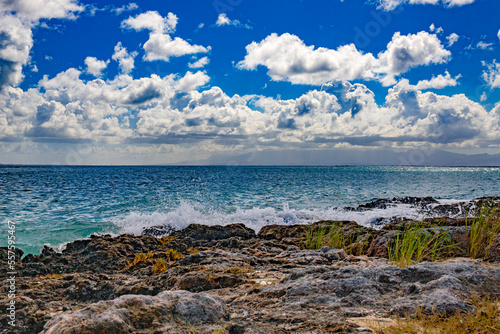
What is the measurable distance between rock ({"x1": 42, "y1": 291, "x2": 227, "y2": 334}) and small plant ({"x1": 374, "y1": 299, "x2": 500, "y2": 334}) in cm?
190

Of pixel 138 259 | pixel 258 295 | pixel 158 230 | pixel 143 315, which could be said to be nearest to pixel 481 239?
pixel 258 295

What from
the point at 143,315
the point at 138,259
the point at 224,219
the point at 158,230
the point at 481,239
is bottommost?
the point at 158,230

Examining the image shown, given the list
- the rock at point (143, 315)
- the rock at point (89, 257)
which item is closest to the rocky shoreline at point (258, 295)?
the rock at point (143, 315)

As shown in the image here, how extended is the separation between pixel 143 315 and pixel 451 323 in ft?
10.4

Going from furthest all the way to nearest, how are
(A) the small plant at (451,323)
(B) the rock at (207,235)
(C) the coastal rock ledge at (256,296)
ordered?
(B) the rock at (207,235), (C) the coastal rock ledge at (256,296), (A) the small plant at (451,323)

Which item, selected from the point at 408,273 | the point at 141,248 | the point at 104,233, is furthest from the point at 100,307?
the point at 104,233

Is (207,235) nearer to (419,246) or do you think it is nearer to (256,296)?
(419,246)

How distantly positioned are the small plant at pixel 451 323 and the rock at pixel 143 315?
6.24ft

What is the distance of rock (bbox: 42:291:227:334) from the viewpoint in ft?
10.5

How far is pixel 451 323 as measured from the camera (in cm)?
320

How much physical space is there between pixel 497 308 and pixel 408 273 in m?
1.26

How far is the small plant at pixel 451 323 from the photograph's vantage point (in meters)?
3.12

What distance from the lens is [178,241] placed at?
11492 millimetres

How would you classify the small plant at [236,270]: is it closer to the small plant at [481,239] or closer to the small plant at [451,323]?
the small plant at [451,323]
